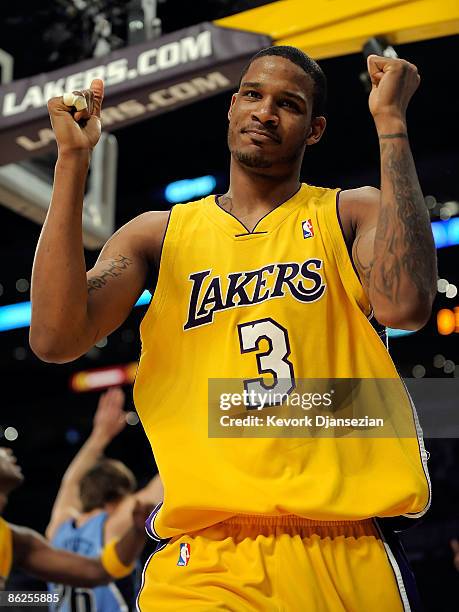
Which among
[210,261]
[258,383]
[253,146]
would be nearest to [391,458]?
[258,383]

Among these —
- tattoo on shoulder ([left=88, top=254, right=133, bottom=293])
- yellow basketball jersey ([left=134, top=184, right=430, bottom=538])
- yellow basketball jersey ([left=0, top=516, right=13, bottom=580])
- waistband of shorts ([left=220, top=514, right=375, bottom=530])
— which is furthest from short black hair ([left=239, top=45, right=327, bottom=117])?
yellow basketball jersey ([left=0, top=516, right=13, bottom=580])

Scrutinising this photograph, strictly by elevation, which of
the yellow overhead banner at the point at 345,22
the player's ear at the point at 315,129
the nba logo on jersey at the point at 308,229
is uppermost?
the yellow overhead banner at the point at 345,22

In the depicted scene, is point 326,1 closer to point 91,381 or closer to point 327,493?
point 327,493

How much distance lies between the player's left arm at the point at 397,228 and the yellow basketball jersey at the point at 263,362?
0.15m

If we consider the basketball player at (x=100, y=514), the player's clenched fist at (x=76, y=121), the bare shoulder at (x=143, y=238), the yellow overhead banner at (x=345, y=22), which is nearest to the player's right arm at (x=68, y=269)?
the player's clenched fist at (x=76, y=121)

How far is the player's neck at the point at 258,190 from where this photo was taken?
96.2 inches

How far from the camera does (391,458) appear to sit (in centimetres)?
210

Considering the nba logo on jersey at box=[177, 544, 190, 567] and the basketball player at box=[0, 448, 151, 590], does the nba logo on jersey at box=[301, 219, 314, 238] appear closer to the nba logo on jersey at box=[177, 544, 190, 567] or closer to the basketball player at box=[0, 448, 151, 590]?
the nba logo on jersey at box=[177, 544, 190, 567]

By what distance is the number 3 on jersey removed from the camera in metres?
2.13

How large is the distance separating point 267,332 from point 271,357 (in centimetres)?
6

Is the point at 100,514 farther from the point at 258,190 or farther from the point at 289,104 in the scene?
the point at 289,104

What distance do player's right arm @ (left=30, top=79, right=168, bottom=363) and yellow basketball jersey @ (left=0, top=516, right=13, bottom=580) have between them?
2.87m

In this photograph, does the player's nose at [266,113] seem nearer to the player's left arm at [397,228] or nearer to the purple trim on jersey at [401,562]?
the player's left arm at [397,228]

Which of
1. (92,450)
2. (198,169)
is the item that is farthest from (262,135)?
(198,169)
